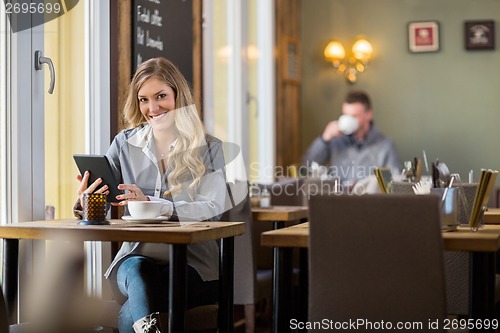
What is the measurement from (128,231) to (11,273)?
0.55m

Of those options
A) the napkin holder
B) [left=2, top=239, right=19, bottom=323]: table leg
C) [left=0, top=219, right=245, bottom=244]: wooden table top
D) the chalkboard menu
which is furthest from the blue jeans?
the chalkboard menu

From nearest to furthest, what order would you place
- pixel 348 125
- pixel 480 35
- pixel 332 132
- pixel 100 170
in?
1. pixel 100 170
2. pixel 348 125
3. pixel 332 132
4. pixel 480 35

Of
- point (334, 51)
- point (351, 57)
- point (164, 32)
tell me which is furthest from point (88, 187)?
point (351, 57)

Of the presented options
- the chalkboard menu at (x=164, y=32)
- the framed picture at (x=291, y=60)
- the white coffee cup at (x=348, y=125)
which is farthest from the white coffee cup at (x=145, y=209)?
the framed picture at (x=291, y=60)

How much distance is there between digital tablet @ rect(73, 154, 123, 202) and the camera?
3.24 m

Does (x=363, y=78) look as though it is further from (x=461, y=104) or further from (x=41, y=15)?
(x=41, y=15)

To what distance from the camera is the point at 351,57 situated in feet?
28.3

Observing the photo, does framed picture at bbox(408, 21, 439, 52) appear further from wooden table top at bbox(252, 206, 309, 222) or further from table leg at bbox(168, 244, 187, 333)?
table leg at bbox(168, 244, 187, 333)

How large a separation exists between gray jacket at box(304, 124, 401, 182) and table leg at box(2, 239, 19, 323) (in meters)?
4.85

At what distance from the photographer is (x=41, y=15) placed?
3707 mm

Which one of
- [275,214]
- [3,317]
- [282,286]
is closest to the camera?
[3,317]

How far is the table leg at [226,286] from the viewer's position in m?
3.20

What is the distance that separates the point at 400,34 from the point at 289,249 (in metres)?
5.97

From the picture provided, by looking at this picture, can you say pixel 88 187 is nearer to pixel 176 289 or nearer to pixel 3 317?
pixel 176 289
